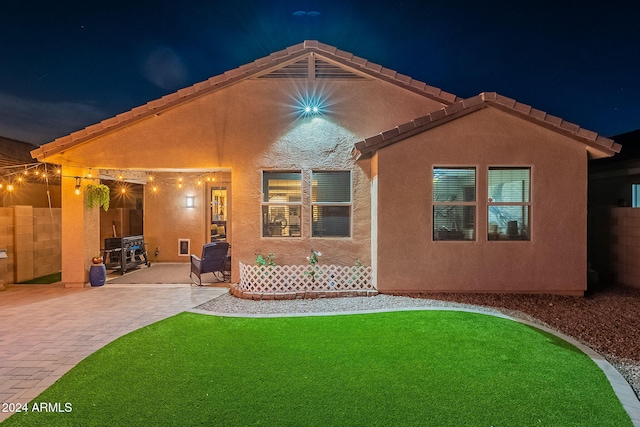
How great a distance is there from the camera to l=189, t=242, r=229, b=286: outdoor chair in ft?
32.1

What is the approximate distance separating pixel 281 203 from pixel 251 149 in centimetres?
175

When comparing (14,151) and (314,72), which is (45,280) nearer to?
(14,151)

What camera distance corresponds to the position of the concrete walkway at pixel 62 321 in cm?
446

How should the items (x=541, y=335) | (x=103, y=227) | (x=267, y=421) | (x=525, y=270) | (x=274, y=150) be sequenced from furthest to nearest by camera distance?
(x=103, y=227)
(x=274, y=150)
(x=525, y=270)
(x=541, y=335)
(x=267, y=421)

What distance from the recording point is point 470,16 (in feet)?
60.0

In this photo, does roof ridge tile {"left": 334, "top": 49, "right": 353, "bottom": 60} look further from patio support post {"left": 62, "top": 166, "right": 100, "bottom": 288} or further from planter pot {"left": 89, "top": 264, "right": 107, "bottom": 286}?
planter pot {"left": 89, "top": 264, "right": 107, "bottom": 286}

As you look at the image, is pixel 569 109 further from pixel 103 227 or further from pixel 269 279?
pixel 103 227

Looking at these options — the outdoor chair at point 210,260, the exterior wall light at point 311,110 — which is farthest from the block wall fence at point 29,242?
the exterior wall light at point 311,110

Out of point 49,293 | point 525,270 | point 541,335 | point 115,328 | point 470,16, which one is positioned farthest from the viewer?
point 470,16

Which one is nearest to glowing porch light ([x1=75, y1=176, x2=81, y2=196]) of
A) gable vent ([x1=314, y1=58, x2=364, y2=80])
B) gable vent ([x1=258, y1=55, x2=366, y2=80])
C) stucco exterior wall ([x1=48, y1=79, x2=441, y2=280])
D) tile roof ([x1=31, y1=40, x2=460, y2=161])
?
stucco exterior wall ([x1=48, y1=79, x2=441, y2=280])

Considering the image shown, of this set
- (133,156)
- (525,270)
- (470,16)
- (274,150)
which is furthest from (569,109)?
(133,156)

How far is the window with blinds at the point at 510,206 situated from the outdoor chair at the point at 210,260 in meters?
7.48

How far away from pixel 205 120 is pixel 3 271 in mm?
7401

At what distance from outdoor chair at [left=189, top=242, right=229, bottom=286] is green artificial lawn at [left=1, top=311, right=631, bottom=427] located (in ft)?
12.2
